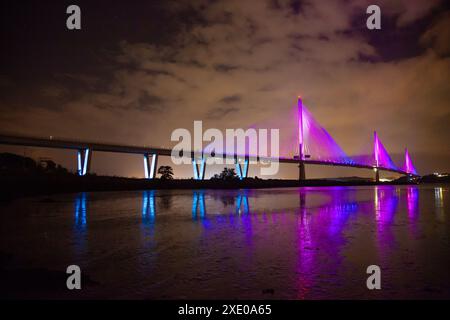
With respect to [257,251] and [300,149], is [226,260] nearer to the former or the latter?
[257,251]

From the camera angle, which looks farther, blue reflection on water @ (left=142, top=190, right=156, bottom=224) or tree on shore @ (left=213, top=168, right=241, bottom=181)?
tree on shore @ (left=213, top=168, right=241, bottom=181)

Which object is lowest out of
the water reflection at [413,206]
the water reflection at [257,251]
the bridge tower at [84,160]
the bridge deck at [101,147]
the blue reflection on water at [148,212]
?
the water reflection at [413,206]

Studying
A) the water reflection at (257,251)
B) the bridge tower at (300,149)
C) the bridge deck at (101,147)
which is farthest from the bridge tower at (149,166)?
the water reflection at (257,251)

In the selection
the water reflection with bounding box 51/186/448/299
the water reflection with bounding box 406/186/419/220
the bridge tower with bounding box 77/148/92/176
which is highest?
the bridge tower with bounding box 77/148/92/176

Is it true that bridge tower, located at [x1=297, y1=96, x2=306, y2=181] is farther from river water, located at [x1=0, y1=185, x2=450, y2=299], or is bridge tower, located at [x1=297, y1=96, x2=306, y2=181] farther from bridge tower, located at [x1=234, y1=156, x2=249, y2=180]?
river water, located at [x1=0, y1=185, x2=450, y2=299]

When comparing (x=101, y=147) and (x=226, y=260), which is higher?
(x=101, y=147)

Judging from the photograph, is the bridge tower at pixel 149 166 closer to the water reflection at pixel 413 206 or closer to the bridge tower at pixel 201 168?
the bridge tower at pixel 201 168

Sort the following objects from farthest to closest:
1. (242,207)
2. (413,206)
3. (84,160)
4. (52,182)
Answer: (84,160)
(52,182)
(413,206)
(242,207)

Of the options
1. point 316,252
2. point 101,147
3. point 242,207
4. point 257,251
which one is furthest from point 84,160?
point 316,252

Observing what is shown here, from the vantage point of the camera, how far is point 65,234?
10016 mm

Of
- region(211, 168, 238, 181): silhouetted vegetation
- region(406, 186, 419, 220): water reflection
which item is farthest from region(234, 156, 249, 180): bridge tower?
region(406, 186, 419, 220): water reflection
